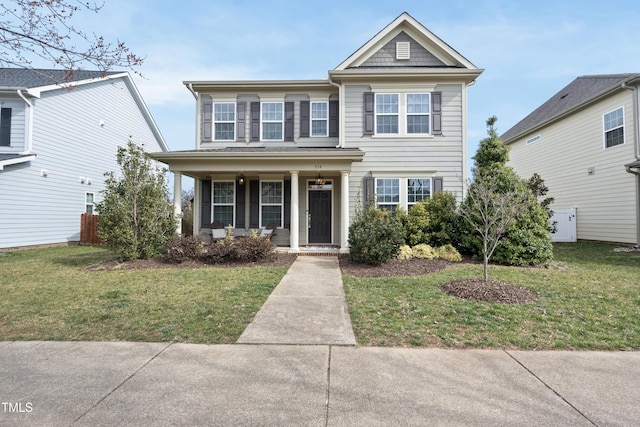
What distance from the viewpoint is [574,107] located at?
14.2 m

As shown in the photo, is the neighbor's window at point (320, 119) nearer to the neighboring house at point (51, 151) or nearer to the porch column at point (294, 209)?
the porch column at point (294, 209)

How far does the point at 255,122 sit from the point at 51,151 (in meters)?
8.71

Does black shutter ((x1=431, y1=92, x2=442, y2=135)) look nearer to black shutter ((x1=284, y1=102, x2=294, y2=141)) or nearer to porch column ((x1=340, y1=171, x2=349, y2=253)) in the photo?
porch column ((x1=340, y1=171, x2=349, y2=253))

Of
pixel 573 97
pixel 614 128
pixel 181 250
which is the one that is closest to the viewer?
pixel 181 250

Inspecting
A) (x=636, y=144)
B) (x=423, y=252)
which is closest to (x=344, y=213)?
(x=423, y=252)

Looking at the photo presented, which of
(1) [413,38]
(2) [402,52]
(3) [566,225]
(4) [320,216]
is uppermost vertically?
(1) [413,38]

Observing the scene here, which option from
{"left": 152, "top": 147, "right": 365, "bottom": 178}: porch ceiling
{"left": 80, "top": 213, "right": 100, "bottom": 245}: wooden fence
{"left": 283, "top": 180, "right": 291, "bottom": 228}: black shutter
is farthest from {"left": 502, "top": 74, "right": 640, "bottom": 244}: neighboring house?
{"left": 80, "top": 213, "right": 100, "bottom": 245}: wooden fence

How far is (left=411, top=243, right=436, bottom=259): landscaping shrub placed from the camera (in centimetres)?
910

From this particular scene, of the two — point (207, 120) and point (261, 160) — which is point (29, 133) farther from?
point (261, 160)

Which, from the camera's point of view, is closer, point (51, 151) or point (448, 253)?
point (448, 253)

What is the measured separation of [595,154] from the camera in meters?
13.5

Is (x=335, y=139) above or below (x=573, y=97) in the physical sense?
below

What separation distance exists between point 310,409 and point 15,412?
2.29 meters

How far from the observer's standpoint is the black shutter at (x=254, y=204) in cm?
1166
